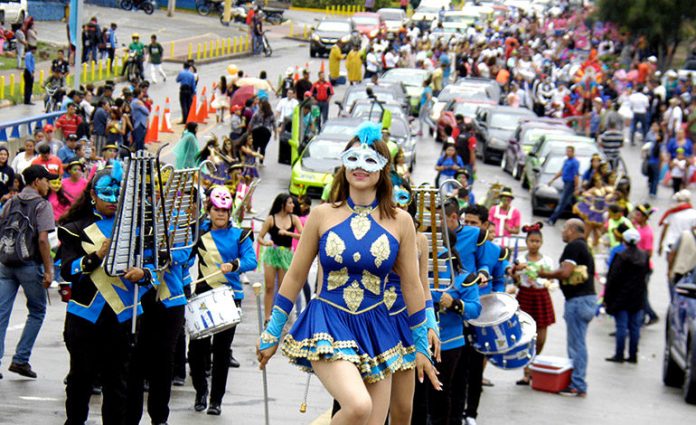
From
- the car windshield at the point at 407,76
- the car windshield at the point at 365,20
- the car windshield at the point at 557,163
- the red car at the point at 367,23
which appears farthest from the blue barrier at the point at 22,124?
the car windshield at the point at 365,20

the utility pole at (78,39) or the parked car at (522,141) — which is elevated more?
the utility pole at (78,39)

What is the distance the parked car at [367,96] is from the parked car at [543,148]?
4.93 m

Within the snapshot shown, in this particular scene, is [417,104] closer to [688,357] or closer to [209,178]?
[209,178]

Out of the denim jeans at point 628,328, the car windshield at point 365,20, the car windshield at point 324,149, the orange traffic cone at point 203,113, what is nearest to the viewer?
the denim jeans at point 628,328

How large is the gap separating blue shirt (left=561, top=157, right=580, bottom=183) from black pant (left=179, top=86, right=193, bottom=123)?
11829 mm

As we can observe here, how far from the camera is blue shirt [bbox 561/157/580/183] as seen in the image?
89.7ft

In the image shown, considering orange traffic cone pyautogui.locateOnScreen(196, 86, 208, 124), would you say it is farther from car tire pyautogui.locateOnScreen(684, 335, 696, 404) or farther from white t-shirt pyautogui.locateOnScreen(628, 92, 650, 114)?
car tire pyautogui.locateOnScreen(684, 335, 696, 404)

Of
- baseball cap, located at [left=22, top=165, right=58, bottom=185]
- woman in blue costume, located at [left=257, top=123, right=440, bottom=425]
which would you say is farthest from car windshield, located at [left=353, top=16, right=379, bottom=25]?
woman in blue costume, located at [left=257, top=123, right=440, bottom=425]

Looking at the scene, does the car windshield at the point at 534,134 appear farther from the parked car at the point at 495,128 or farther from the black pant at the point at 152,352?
the black pant at the point at 152,352

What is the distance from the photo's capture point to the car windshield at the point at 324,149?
93.2ft

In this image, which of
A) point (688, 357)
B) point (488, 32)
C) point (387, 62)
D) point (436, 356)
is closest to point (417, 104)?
point (387, 62)

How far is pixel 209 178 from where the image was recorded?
823 inches

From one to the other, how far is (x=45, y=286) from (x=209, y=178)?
9.07 m

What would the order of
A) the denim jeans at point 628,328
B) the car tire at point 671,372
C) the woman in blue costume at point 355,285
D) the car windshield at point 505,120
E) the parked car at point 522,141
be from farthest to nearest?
1. the car windshield at point 505,120
2. the parked car at point 522,141
3. the denim jeans at point 628,328
4. the car tire at point 671,372
5. the woman in blue costume at point 355,285
